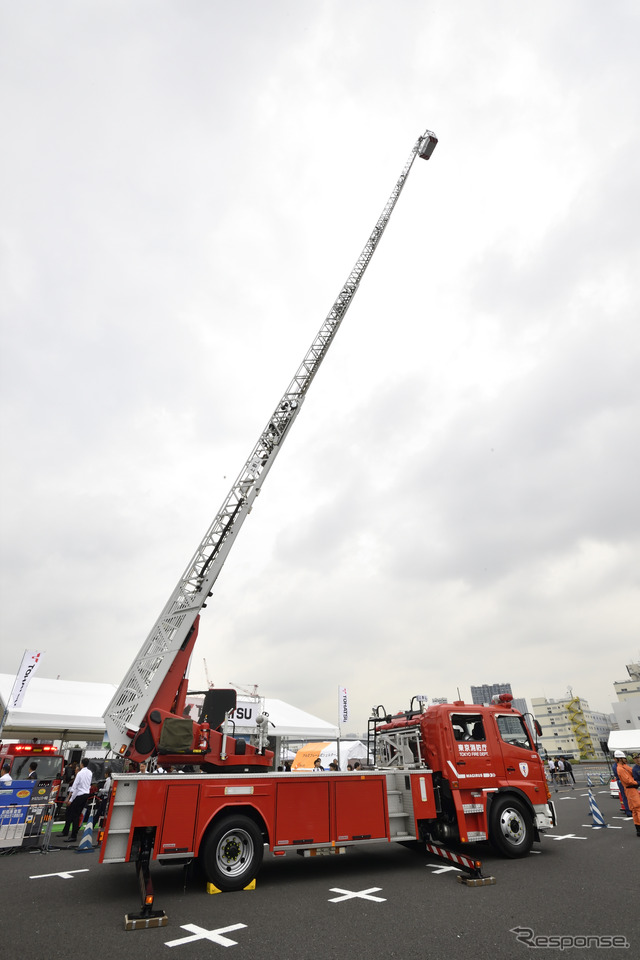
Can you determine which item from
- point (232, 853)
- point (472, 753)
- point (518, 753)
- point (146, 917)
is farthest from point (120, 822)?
point (518, 753)

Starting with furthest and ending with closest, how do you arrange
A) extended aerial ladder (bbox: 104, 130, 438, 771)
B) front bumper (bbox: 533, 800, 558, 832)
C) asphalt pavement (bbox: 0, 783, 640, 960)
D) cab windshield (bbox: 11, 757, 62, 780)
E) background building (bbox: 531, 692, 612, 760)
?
background building (bbox: 531, 692, 612, 760), cab windshield (bbox: 11, 757, 62, 780), front bumper (bbox: 533, 800, 558, 832), extended aerial ladder (bbox: 104, 130, 438, 771), asphalt pavement (bbox: 0, 783, 640, 960)

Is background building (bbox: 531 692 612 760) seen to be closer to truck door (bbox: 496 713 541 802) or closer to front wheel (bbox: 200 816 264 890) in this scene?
truck door (bbox: 496 713 541 802)

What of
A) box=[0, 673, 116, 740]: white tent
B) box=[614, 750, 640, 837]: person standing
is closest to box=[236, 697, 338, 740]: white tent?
box=[0, 673, 116, 740]: white tent

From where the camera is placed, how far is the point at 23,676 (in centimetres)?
1933

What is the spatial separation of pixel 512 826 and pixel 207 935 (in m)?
6.80

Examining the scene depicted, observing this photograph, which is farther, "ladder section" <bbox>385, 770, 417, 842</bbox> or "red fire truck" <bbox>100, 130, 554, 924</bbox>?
"ladder section" <bbox>385, 770, 417, 842</bbox>

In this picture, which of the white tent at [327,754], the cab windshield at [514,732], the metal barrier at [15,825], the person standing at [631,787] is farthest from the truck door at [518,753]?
the white tent at [327,754]

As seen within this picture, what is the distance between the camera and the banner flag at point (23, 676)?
18756mm

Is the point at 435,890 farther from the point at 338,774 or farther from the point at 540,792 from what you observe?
the point at 540,792

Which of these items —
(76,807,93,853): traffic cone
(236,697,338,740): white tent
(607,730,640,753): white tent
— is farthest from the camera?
(607,730,640,753): white tent

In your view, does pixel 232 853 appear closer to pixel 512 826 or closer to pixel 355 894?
pixel 355 894

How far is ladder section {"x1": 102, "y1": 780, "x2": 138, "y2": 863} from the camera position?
6.80 metres

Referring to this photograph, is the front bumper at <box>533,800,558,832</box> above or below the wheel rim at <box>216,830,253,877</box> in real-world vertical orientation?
above

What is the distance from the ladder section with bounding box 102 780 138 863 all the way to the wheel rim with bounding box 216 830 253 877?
53.8 inches
